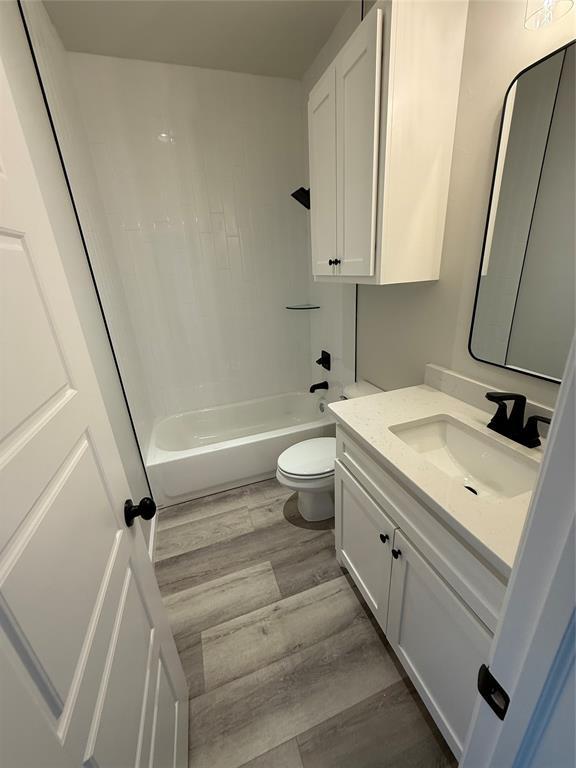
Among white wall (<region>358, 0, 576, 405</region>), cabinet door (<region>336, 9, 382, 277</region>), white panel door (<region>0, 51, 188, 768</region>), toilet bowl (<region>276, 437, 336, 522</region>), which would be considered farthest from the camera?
toilet bowl (<region>276, 437, 336, 522</region>)

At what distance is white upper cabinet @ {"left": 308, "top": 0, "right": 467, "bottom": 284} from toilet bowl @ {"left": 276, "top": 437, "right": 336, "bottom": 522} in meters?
1.01

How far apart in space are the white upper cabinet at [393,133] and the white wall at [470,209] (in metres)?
0.05

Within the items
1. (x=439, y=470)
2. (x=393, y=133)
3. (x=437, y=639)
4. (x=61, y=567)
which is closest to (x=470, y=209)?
(x=393, y=133)

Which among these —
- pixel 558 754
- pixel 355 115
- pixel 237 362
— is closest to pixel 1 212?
pixel 558 754

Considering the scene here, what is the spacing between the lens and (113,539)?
69cm

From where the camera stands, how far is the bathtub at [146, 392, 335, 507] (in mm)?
2047

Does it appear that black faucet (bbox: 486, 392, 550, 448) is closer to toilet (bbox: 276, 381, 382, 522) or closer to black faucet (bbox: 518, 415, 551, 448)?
black faucet (bbox: 518, 415, 551, 448)

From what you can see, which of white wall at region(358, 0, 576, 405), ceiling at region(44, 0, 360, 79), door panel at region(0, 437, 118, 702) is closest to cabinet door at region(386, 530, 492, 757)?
white wall at region(358, 0, 576, 405)

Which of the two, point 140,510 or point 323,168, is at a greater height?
point 323,168

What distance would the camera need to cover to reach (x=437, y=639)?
0.90 m

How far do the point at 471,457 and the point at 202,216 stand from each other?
7.47 feet

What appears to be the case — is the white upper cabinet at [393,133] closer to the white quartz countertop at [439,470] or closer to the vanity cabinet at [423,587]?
the white quartz countertop at [439,470]

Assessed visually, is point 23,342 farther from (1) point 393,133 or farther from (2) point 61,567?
(1) point 393,133

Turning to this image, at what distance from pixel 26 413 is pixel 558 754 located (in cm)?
78
